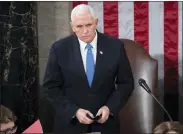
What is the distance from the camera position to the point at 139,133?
8.03 ft

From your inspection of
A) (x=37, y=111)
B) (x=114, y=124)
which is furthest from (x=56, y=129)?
(x=37, y=111)

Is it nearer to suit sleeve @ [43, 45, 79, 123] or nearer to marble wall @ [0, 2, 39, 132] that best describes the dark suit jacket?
suit sleeve @ [43, 45, 79, 123]

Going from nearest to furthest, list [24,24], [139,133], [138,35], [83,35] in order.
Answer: [83,35]
[139,133]
[24,24]
[138,35]

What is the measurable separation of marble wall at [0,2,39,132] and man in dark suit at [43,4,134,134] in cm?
74

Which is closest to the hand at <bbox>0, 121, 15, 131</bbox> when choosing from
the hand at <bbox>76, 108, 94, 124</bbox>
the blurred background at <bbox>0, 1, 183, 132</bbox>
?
the hand at <bbox>76, 108, 94, 124</bbox>

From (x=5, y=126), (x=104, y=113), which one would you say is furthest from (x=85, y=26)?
(x=5, y=126)

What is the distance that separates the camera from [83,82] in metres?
1.94

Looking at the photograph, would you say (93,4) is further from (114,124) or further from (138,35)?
(114,124)

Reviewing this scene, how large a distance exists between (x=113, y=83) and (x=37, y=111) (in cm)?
91

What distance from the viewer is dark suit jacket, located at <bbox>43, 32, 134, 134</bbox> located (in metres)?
1.92

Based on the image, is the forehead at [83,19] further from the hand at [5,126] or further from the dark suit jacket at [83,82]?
the hand at [5,126]

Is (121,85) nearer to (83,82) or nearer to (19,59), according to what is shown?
(83,82)

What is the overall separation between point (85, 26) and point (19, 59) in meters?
0.92

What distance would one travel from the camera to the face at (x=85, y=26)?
1844 millimetres
